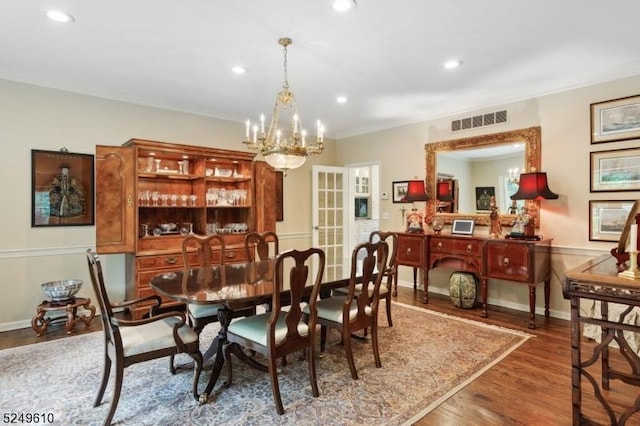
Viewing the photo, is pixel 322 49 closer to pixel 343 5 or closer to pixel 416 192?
pixel 343 5

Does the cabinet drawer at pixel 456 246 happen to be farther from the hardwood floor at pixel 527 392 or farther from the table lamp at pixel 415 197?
the hardwood floor at pixel 527 392

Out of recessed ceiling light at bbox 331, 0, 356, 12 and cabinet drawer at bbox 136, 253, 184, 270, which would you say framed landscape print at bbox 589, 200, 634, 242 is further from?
cabinet drawer at bbox 136, 253, 184, 270

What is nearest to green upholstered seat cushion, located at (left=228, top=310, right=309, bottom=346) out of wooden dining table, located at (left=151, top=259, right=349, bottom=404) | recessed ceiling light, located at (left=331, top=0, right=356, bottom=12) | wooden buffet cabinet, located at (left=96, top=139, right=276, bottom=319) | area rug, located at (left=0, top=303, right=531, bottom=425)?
wooden dining table, located at (left=151, top=259, right=349, bottom=404)

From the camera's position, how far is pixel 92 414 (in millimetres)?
2154

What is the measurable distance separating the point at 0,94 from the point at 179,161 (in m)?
1.86

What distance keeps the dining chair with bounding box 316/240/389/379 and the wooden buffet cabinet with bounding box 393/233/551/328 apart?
6.05ft

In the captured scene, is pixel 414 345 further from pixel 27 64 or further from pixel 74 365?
pixel 27 64

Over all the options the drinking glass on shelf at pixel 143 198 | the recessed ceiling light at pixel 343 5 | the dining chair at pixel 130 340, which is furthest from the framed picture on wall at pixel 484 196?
the drinking glass on shelf at pixel 143 198

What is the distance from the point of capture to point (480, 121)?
4617mm

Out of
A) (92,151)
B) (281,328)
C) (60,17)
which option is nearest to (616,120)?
(281,328)

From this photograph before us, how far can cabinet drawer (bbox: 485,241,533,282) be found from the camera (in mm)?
3777

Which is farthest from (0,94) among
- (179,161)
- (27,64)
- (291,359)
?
(291,359)

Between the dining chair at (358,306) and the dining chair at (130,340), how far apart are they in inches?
40.2

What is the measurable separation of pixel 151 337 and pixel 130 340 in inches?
4.6
